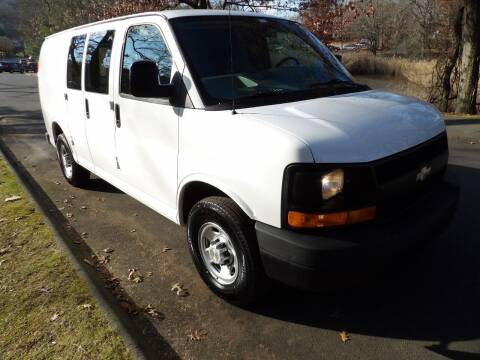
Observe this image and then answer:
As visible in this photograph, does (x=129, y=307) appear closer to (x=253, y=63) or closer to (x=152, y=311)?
(x=152, y=311)

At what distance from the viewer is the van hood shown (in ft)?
7.98

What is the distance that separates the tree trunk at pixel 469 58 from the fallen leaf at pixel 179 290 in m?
10.3

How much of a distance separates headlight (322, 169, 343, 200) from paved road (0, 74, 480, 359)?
0.46 meters

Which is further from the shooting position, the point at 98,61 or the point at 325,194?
the point at 98,61

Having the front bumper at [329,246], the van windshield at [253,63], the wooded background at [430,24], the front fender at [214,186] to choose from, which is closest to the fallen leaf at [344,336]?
the front bumper at [329,246]

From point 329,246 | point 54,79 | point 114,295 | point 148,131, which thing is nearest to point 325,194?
point 329,246

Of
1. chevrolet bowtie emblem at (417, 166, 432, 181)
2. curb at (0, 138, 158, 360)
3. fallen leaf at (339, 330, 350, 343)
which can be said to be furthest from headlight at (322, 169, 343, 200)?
curb at (0, 138, 158, 360)

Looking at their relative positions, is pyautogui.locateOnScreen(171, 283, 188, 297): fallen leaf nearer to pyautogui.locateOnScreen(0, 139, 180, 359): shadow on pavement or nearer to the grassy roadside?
pyautogui.locateOnScreen(0, 139, 180, 359): shadow on pavement

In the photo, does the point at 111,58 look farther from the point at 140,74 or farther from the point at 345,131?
the point at 345,131

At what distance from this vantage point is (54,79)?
19.3 feet

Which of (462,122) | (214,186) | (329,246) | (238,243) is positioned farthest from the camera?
(462,122)

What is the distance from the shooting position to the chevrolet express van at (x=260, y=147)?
2463 millimetres

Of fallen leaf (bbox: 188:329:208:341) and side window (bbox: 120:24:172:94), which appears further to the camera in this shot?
side window (bbox: 120:24:172:94)

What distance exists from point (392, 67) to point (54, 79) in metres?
23.1
